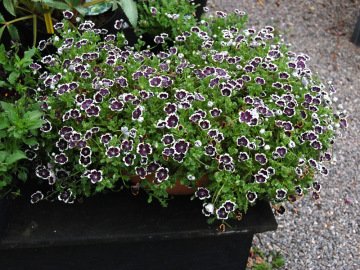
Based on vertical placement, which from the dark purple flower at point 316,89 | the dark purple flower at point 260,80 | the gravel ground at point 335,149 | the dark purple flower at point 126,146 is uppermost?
the dark purple flower at point 260,80

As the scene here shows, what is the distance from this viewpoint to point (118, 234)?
1712 mm

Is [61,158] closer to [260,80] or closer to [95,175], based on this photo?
[95,175]

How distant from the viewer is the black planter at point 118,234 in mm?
1711

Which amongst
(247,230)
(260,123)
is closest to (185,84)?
(260,123)

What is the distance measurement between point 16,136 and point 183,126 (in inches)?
18.6

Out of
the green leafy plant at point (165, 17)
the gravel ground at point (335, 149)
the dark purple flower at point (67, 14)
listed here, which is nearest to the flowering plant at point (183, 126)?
the dark purple flower at point (67, 14)

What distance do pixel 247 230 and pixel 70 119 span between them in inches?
25.1

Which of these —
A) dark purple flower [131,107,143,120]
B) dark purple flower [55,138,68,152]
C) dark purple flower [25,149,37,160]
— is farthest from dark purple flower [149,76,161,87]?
dark purple flower [25,149,37,160]

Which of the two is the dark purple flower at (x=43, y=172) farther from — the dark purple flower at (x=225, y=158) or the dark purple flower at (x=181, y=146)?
the dark purple flower at (x=225, y=158)

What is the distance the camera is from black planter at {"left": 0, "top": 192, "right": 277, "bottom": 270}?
171 centimetres

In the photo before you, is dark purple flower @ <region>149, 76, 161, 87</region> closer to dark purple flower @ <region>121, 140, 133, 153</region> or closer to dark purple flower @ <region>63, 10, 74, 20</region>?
dark purple flower @ <region>121, 140, 133, 153</region>

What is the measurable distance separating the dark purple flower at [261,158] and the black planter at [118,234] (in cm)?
22

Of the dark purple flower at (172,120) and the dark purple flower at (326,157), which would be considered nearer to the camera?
the dark purple flower at (172,120)

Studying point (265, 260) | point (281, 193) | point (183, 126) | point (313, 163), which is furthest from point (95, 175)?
point (265, 260)
